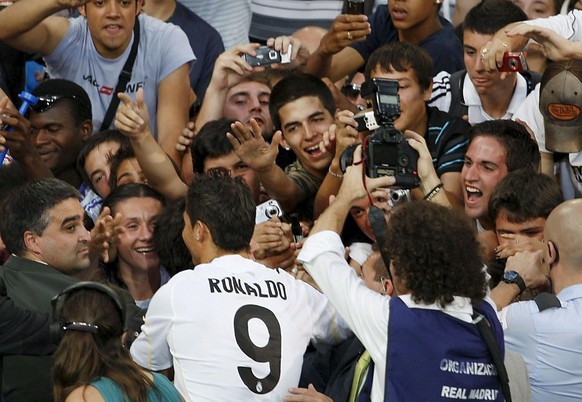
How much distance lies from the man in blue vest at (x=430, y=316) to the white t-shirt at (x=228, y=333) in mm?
508

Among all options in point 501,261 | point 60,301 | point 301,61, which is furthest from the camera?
point 301,61

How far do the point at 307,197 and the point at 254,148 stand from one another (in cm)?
55

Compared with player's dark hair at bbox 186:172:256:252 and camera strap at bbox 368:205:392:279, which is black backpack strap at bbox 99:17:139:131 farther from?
camera strap at bbox 368:205:392:279

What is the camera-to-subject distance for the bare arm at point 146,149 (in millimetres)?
7770

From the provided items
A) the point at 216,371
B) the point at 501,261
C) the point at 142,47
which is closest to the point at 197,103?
the point at 142,47

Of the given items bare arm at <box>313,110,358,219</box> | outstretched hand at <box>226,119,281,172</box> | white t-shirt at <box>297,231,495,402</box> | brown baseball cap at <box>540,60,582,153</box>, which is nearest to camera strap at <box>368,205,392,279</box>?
white t-shirt at <box>297,231,495,402</box>

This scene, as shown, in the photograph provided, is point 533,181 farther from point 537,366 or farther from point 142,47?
point 142,47

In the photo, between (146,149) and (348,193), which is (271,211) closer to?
(146,149)

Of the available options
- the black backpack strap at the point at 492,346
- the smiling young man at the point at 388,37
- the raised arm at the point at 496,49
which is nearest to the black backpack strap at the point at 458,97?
the smiling young man at the point at 388,37

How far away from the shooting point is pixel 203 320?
232 inches

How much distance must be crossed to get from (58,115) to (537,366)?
4.03m

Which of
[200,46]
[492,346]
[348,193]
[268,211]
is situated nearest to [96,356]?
[348,193]

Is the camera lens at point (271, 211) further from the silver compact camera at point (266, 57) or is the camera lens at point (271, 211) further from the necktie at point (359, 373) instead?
the necktie at point (359, 373)

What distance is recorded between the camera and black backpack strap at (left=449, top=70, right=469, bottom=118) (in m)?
8.62
